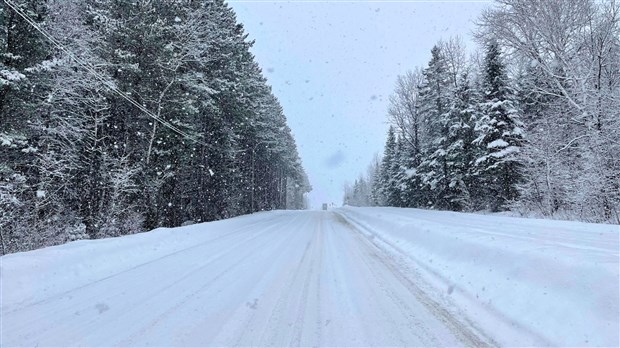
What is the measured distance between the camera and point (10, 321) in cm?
393

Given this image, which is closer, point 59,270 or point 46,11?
point 59,270

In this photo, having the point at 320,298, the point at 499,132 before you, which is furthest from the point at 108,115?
the point at 499,132

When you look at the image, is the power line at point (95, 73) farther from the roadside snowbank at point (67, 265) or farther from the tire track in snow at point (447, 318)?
the tire track in snow at point (447, 318)

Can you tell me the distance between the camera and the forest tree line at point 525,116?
13.6 meters

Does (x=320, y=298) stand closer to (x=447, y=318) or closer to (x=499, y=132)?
(x=447, y=318)

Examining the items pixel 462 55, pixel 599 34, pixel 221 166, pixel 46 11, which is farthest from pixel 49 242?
pixel 462 55

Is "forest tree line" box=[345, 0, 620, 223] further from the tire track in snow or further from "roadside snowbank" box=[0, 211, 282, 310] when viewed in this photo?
"roadside snowbank" box=[0, 211, 282, 310]

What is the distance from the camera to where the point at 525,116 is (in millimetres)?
27188

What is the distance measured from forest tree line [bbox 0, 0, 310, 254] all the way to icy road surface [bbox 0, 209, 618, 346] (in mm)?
6033

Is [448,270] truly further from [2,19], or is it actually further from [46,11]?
[46,11]

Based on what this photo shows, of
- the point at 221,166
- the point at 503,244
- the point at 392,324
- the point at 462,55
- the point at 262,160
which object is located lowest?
the point at 392,324

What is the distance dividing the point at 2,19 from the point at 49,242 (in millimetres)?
7348

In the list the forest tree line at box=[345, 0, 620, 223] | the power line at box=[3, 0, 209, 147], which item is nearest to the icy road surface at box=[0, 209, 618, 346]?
the forest tree line at box=[345, 0, 620, 223]

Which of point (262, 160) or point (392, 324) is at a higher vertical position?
point (262, 160)
